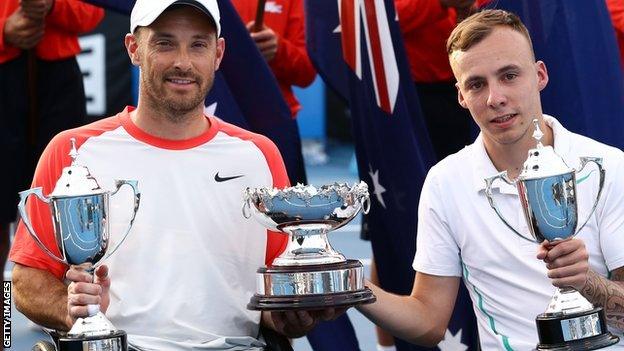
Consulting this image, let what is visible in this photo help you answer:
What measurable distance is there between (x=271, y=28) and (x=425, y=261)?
2219 mm

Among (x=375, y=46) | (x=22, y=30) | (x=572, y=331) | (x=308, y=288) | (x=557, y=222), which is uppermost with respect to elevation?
(x=22, y=30)

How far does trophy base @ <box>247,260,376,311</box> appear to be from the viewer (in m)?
3.15

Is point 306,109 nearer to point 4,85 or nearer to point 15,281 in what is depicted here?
point 4,85

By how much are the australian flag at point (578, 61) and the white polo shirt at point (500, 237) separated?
0.83m

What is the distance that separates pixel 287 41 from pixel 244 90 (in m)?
0.84

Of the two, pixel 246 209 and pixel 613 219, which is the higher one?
pixel 246 209

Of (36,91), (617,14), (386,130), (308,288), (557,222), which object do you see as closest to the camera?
(557,222)

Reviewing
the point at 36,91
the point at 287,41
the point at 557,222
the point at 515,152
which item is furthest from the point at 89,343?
the point at 287,41

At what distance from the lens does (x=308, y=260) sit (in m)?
3.23

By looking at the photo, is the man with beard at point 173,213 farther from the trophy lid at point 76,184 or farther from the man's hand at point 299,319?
the trophy lid at point 76,184

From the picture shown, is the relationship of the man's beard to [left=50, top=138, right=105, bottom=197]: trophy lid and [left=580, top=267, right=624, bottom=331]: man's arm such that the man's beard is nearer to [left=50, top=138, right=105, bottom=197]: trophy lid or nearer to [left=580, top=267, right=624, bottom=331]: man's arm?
[left=50, top=138, right=105, bottom=197]: trophy lid

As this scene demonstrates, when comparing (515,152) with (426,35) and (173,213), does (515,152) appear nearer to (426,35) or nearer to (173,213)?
(173,213)

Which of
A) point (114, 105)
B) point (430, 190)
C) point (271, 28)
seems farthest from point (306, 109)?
point (430, 190)

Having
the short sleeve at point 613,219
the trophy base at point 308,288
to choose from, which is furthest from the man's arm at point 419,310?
the short sleeve at point 613,219
